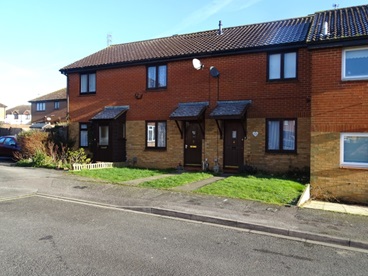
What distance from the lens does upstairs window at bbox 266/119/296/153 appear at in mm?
12414

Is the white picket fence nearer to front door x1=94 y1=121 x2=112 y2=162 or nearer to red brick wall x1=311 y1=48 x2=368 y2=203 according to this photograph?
front door x1=94 y1=121 x2=112 y2=162

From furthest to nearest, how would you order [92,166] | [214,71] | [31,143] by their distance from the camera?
[31,143], [92,166], [214,71]

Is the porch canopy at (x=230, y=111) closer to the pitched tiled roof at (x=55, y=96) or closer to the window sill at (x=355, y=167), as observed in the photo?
the window sill at (x=355, y=167)

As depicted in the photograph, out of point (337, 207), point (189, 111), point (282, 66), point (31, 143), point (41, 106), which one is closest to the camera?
point (337, 207)

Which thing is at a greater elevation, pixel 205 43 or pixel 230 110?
pixel 205 43

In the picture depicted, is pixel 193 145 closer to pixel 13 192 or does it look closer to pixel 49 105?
pixel 13 192

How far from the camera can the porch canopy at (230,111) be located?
40.5 ft

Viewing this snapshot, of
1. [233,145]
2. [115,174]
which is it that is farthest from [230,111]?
[115,174]

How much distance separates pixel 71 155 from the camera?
14.6 metres

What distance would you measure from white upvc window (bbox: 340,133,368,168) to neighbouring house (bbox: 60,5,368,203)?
35 mm

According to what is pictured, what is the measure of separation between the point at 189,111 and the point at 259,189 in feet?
18.6

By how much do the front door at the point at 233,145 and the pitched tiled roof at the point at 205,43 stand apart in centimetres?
336

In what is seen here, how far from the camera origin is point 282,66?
499 inches

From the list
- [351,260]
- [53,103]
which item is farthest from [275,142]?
[53,103]
